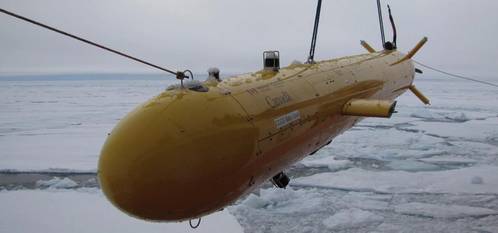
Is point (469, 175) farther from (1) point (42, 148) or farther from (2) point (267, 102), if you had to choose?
(1) point (42, 148)

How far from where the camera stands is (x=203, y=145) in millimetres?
3520

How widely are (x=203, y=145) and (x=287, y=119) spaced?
1.40m

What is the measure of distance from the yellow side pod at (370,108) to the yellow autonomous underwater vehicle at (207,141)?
2 cm

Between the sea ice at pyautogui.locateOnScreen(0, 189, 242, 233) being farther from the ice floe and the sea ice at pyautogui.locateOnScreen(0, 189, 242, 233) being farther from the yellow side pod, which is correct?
the yellow side pod

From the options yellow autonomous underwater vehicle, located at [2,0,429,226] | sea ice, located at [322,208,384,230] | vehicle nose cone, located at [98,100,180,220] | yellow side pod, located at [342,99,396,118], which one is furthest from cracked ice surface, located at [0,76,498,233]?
vehicle nose cone, located at [98,100,180,220]

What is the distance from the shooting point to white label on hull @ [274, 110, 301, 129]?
176 inches

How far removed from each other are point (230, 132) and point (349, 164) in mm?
10734

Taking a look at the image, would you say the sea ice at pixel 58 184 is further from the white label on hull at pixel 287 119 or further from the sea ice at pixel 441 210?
the white label on hull at pixel 287 119

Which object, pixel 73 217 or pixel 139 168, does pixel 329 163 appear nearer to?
pixel 73 217

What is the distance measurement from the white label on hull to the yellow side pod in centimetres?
129

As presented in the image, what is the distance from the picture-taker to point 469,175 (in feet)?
40.2

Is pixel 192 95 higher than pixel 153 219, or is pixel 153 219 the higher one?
pixel 192 95

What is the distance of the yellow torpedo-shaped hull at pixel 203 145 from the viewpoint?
11.0 feet

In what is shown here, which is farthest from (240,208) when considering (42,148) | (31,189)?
(42,148)
